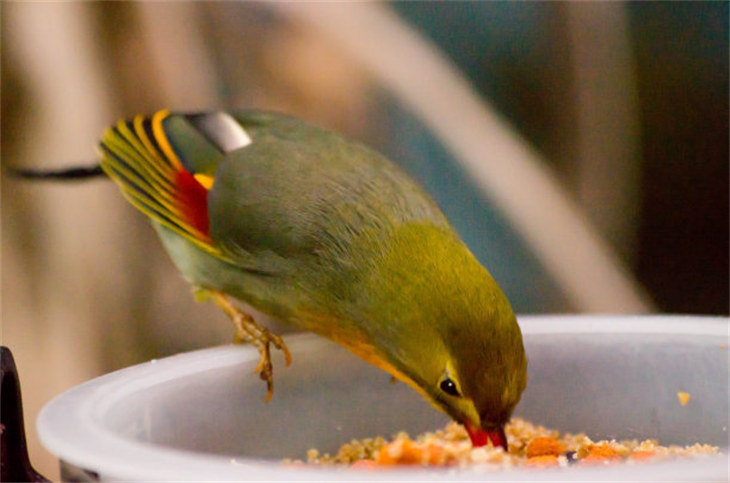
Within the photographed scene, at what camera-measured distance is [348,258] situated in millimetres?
974

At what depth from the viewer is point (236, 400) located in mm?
881

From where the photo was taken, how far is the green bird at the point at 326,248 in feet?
2.78

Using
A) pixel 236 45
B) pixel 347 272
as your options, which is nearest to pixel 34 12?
pixel 236 45

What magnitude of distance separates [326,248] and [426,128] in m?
0.64

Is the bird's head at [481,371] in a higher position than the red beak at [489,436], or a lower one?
higher

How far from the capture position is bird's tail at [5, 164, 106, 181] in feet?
4.23

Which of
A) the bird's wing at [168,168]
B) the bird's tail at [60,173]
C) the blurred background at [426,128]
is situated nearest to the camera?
the bird's wing at [168,168]

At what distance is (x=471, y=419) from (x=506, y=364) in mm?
80

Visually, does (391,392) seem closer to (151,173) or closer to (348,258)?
(348,258)

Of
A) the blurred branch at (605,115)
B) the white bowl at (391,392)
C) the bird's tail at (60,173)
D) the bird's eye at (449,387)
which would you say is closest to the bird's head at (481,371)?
the bird's eye at (449,387)

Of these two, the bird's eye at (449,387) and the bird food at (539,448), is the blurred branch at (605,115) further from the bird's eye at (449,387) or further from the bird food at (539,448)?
the bird's eye at (449,387)

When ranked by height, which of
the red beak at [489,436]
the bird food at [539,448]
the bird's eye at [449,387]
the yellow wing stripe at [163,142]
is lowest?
the bird food at [539,448]

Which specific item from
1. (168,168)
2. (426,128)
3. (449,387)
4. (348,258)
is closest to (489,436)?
(449,387)

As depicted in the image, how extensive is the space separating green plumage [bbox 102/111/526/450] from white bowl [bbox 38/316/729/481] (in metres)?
0.06
